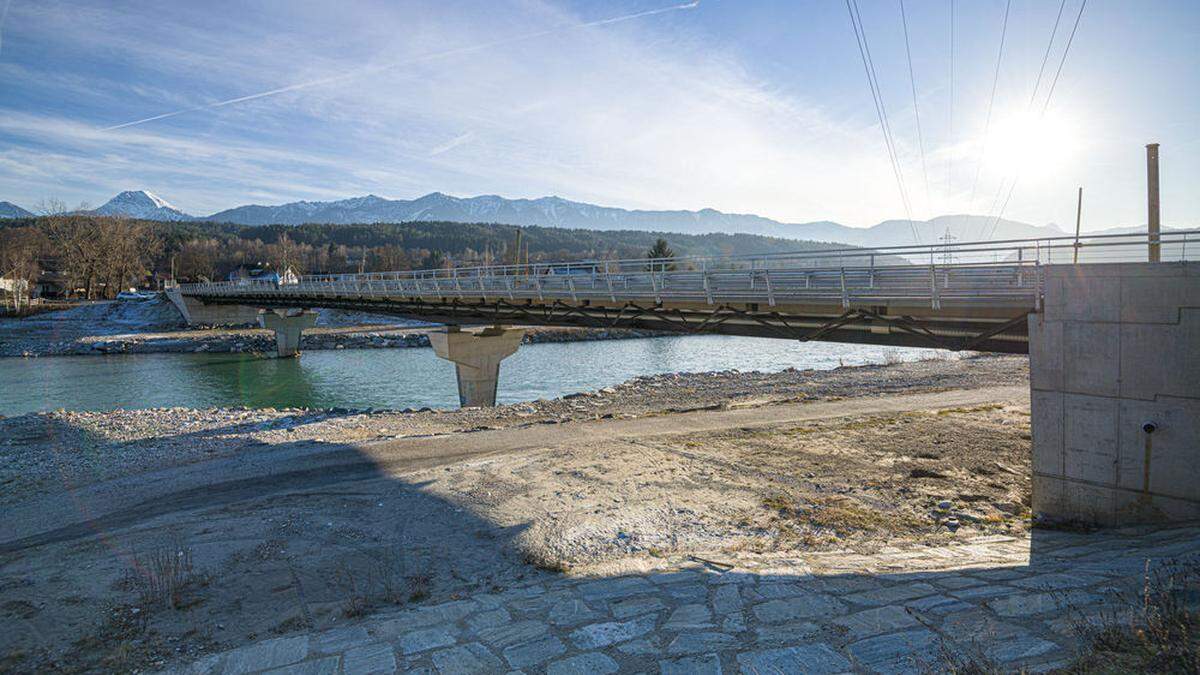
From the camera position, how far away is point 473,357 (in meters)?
28.3

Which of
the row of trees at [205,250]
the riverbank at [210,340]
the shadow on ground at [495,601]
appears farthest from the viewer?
the row of trees at [205,250]

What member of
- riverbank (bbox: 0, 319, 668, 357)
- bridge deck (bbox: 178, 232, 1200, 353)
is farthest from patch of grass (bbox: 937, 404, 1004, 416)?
riverbank (bbox: 0, 319, 668, 357)

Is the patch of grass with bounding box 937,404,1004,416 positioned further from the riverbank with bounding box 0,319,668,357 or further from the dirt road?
the riverbank with bounding box 0,319,668,357

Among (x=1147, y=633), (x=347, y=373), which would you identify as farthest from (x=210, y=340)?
Answer: (x=1147, y=633)

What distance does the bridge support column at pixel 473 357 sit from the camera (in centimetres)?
2811

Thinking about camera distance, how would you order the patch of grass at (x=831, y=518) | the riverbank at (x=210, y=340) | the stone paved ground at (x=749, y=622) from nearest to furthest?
the stone paved ground at (x=749, y=622), the patch of grass at (x=831, y=518), the riverbank at (x=210, y=340)

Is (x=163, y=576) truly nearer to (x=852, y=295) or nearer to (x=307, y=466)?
(x=307, y=466)

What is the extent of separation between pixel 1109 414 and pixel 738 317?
8.51 m

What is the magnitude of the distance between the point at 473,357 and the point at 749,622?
77.1ft

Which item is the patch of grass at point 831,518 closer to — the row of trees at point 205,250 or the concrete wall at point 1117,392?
the concrete wall at point 1117,392

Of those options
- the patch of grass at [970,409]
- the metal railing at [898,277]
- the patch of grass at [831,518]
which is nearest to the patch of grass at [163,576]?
the patch of grass at [831,518]

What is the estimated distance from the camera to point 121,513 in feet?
33.5

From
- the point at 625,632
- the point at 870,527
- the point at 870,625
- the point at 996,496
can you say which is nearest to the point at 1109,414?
the point at 996,496

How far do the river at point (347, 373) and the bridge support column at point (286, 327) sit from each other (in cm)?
169
